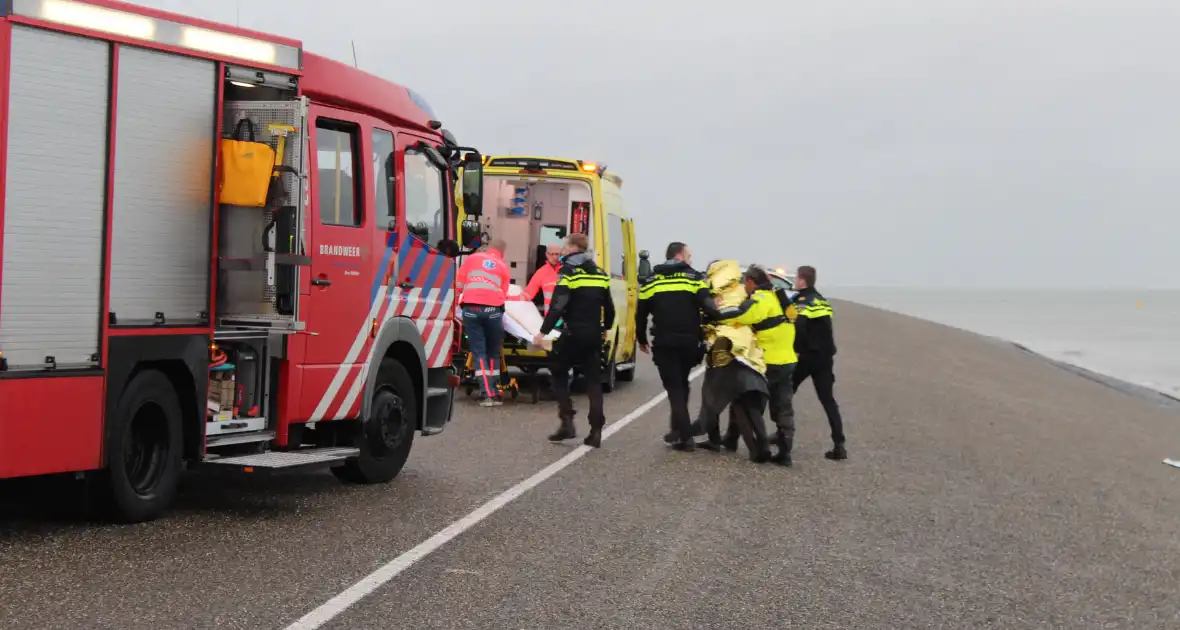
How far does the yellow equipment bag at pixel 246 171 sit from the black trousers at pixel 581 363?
4736 millimetres

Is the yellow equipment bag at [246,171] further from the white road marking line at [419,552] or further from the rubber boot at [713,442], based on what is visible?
the rubber boot at [713,442]

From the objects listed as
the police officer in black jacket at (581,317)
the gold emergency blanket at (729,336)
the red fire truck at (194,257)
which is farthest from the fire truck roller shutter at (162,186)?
the gold emergency blanket at (729,336)

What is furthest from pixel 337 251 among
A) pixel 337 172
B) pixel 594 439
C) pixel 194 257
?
pixel 594 439

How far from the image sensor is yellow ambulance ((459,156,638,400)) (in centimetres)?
1767

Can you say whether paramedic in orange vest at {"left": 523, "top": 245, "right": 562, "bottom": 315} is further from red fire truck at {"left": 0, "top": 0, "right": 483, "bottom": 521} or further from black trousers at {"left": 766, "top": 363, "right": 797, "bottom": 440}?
red fire truck at {"left": 0, "top": 0, "right": 483, "bottom": 521}

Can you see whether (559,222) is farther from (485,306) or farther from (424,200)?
(424,200)

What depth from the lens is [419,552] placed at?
773cm

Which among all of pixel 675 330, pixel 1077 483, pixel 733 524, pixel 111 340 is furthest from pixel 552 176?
pixel 111 340

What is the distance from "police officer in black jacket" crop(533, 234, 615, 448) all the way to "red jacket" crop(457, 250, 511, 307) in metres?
3.27

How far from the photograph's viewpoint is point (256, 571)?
7.12m

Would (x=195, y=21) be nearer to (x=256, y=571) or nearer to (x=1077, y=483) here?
(x=256, y=571)

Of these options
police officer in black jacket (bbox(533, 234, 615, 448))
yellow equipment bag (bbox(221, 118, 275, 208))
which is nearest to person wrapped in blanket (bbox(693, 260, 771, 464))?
police officer in black jacket (bbox(533, 234, 615, 448))

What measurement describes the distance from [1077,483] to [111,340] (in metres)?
8.46

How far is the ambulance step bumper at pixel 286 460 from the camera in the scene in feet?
27.8
